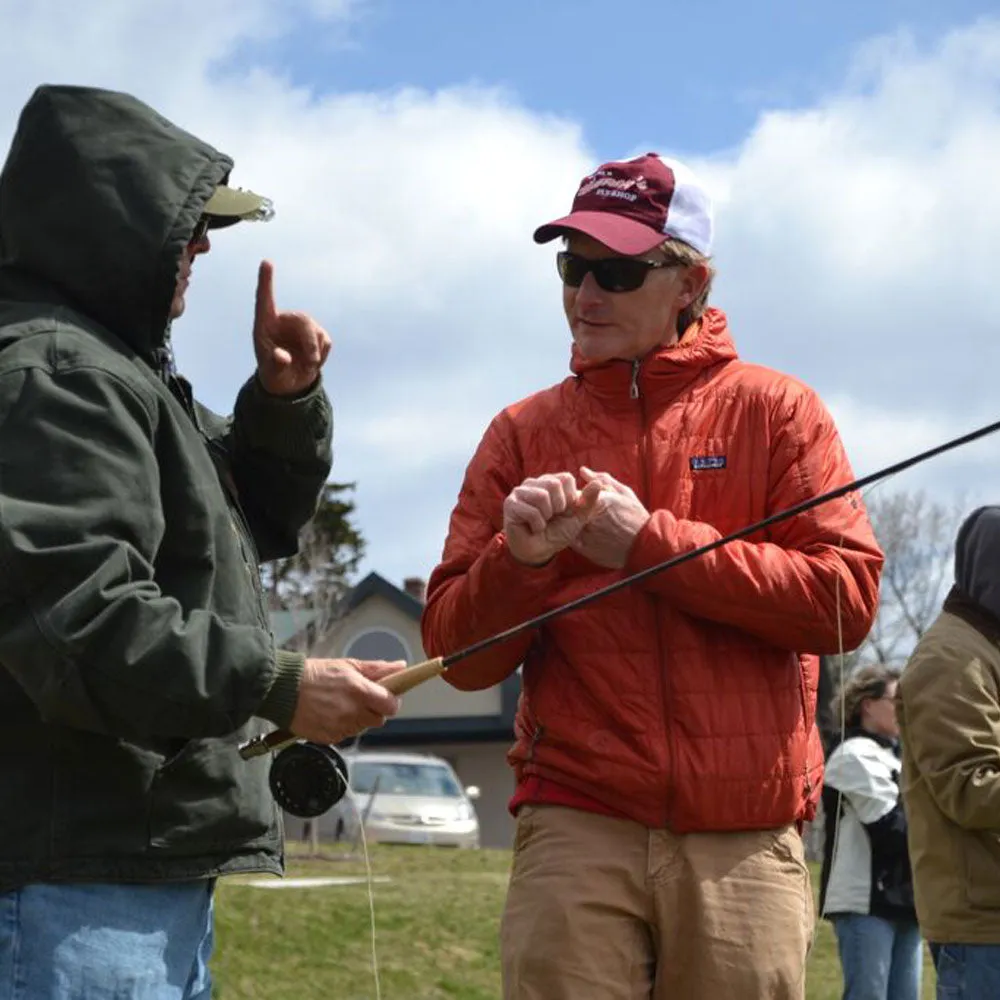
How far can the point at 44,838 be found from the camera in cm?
294

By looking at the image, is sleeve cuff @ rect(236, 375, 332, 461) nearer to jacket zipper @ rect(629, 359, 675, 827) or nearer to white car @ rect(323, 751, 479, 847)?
jacket zipper @ rect(629, 359, 675, 827)

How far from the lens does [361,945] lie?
10.9 m

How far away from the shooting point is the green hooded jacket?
285 centimetres

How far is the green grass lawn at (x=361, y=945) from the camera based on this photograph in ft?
32.4

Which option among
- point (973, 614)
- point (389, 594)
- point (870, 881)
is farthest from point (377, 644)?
point (973, 614)

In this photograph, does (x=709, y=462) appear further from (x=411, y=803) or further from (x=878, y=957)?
(x=411, y=803)

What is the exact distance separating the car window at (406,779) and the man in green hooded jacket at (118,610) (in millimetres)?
22695

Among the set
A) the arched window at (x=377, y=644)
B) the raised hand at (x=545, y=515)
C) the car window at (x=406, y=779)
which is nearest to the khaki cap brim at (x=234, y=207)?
the raised hand at (x=545, y=515)

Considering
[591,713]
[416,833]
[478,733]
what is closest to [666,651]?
[591,713]

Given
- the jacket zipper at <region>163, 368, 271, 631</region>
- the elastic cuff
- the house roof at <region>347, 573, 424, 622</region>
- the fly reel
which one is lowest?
the fly reel

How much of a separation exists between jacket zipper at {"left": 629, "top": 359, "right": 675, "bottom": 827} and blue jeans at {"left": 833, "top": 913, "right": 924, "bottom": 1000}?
4.24 meters

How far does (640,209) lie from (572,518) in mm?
842

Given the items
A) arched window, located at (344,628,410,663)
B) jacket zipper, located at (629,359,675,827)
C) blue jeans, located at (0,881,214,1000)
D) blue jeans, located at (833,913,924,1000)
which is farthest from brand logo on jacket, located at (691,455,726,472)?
arched window, located at (344,628,410,663)

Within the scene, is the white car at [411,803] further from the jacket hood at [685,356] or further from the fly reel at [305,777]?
the fly reel at [305,777]
